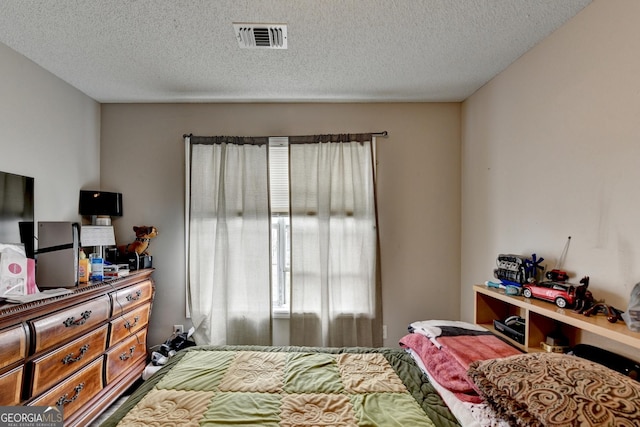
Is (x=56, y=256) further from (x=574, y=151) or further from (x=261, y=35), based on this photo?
(x=574, y=151)

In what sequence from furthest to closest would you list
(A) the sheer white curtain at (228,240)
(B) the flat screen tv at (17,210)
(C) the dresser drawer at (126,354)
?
(A) the sheer white curtain at (228,240) → (C) the dresser drawer at (126,354) → (B) the flat screen tv at (17,210)

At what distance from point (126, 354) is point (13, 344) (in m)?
1.05

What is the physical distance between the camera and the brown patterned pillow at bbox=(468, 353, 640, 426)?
2.82 ft

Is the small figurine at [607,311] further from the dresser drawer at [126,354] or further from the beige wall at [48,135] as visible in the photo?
the beige wall at [48,135]

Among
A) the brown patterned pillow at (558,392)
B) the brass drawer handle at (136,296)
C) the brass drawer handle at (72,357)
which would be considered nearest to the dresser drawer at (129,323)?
the brass drawer handle at (136,296)

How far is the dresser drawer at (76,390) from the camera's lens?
1764 mm

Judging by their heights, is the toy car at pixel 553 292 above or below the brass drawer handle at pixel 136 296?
above

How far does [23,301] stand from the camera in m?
1.62

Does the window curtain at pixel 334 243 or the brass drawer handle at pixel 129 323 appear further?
the window curtain at pixel 334 243

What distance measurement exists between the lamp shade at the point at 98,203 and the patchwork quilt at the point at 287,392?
1687mm

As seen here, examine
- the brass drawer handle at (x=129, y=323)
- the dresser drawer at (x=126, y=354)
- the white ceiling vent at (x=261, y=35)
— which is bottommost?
the dresser drawer at (x=126, y=354)

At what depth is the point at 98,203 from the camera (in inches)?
108

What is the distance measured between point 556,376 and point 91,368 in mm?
2665

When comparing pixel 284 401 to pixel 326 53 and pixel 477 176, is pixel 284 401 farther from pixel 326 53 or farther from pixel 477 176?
pixel 477 176
